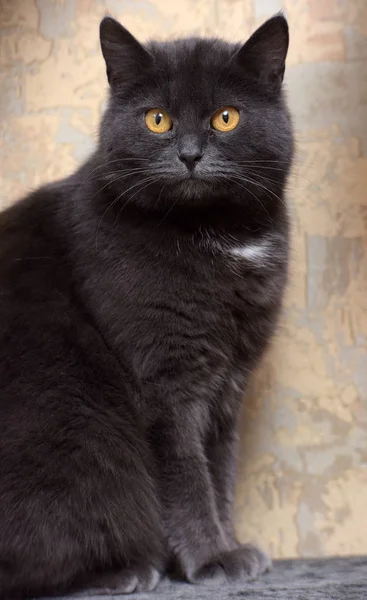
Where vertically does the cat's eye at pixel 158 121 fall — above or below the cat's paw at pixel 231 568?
above

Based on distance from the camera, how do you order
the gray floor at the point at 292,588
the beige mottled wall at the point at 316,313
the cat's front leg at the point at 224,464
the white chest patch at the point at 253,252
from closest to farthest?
the gray floor at the point at 292,588
the white chest patch at the point at 253,252
the cat's front leg at the point at 224,464
the beige mottled wall at the point at 316,313

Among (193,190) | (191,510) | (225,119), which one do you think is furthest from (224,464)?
(225,119)

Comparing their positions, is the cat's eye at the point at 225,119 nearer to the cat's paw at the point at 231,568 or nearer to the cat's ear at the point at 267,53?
the cat's ear at the point at 267,53

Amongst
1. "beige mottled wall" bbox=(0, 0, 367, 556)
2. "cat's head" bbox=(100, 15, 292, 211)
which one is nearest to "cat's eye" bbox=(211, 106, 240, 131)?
"cat's head" bbox=(100, 15, 292, 211)

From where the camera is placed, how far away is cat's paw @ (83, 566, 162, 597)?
142 centimetres

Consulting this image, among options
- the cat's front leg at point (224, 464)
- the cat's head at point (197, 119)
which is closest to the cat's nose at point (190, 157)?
the cat's head at point (197, 119)

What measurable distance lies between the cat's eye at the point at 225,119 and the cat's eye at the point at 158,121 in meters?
0.09

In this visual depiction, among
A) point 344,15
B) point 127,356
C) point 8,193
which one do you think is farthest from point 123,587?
point 344,15

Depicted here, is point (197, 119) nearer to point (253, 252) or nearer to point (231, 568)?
point (253, 252)

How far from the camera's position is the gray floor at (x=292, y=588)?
4.43 ft

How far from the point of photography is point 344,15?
2.03 metres

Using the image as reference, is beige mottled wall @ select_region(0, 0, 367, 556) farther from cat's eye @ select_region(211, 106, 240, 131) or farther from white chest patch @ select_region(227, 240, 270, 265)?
cat's eye @ select_region(211, 106, 240, 131)

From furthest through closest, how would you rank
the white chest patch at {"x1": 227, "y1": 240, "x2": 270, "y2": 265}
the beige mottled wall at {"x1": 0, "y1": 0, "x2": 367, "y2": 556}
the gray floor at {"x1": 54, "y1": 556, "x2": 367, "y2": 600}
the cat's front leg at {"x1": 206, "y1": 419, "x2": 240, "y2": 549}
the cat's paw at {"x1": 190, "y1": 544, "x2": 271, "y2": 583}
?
the beige mottled wall at {"x1": 0, "y1": 0, "x2": 367, "y2": 556} < the cat's front leg at {"x1": 206, "y1": 419, "x2": 240, "y2": 549} < the white chest patch at {"x1": 227, "y1": 240, "x2": 270, "y2": 265} < the cat's paw at {"x1": 190, "y1": 544, "x2": 271, "y2": 583} < the gray floor at {"x1": 54, "y1": 556, "x2": 367, "y2": 600}

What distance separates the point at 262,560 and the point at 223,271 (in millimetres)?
620
